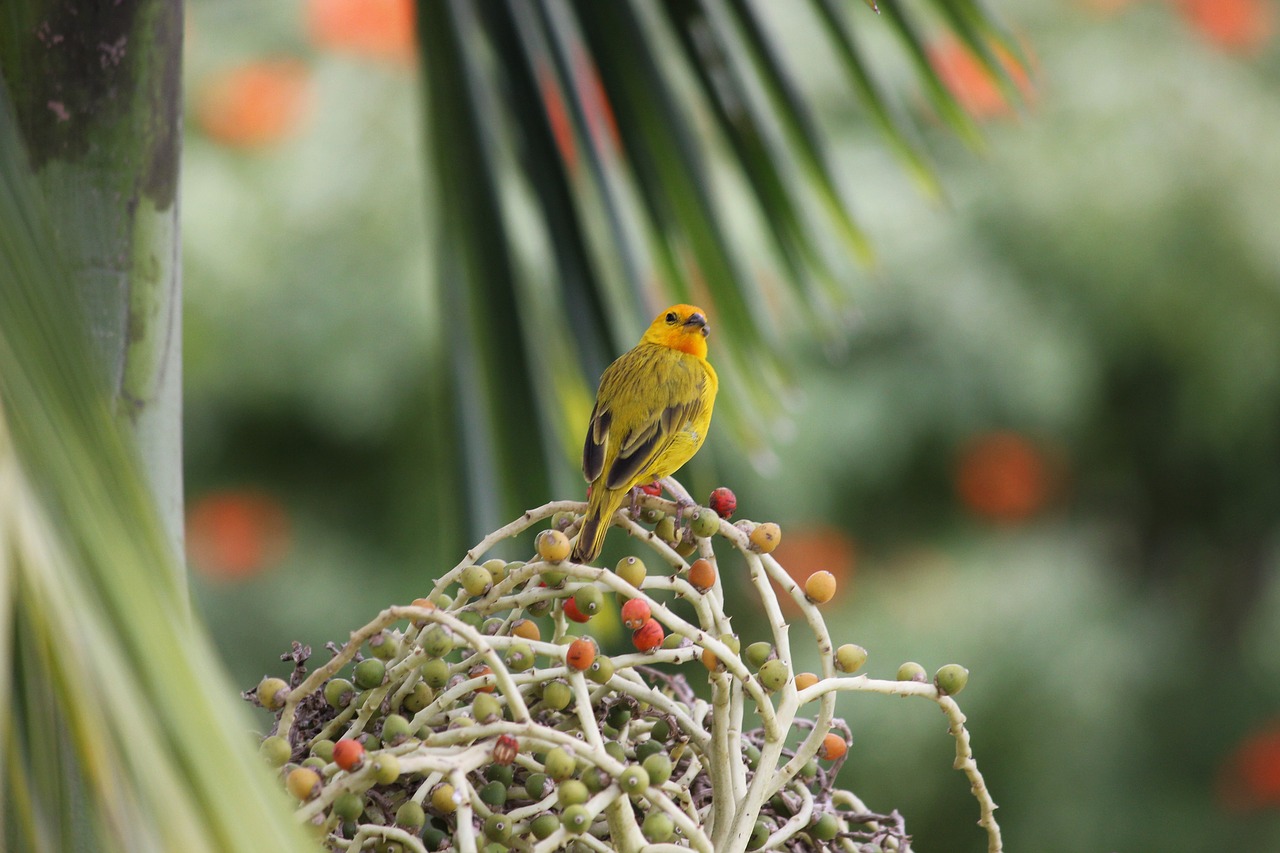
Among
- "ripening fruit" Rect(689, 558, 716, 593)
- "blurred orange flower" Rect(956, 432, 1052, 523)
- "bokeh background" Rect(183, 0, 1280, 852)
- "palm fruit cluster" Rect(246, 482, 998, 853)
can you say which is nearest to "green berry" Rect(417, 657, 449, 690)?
"palm fruit cluster" Rect(246, 482, 998, 853)

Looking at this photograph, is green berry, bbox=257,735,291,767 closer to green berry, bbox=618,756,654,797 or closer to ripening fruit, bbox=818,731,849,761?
green berry, bbox=618,756,654,797

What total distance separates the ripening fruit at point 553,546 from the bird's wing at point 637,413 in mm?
200

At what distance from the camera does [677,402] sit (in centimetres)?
83

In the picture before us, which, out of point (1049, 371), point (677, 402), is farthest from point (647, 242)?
point (1049, 371)

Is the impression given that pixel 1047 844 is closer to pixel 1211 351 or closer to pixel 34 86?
pixel 1211 351

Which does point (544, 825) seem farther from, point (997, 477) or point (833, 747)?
point (997, 477)

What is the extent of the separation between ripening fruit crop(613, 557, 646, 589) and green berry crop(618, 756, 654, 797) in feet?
0.27

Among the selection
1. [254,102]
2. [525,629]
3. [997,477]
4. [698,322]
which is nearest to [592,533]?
[525,629]

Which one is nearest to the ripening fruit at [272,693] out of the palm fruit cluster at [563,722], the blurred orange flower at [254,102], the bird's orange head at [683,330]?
the palm fruit cluster at [563,722]

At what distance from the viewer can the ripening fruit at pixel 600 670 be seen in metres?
0.51

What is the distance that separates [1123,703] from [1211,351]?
32.2 inches

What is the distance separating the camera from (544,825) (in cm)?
49

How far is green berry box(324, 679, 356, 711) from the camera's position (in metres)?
0.53

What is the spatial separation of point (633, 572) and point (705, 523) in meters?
0.05
